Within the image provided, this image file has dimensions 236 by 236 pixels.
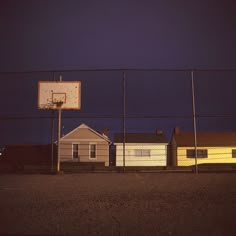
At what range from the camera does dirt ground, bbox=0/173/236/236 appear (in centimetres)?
266

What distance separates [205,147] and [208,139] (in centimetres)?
322

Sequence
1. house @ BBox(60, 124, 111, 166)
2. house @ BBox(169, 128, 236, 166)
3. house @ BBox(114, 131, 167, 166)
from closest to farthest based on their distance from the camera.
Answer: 1. house @ BBox(60, 124, 111, 166)
2. house @ BBox(114, 131, 167, 166)
3. house @ BBox(169, 128, 236, 166)

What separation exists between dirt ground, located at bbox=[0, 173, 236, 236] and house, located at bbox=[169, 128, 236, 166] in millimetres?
21939

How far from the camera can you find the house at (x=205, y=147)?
26453mm

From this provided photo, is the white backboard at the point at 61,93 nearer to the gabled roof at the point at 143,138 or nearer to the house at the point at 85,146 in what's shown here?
the house at the point at 85,146

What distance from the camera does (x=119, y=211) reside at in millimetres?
3219

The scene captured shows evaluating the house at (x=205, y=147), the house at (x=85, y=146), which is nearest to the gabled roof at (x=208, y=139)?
the house at (x=205, y=147)

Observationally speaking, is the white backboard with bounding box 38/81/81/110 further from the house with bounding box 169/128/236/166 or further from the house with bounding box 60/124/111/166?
the house with bounding box 169/128/236/166

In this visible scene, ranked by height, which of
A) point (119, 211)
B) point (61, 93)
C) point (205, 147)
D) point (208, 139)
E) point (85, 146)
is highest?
point (61, 93)

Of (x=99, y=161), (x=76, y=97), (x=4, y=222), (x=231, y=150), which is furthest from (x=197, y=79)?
(x=231, y=150)

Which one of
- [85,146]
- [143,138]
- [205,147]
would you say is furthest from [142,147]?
[205,147]

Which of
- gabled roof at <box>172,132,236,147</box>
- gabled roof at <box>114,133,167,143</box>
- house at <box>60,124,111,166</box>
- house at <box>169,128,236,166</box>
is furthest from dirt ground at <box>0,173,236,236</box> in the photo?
gabled roof at <box>172,132,236,147</box>

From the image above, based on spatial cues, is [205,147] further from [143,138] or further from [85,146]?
[85,146]

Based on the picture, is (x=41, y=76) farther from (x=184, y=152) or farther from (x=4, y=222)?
(x=184, y=152)
